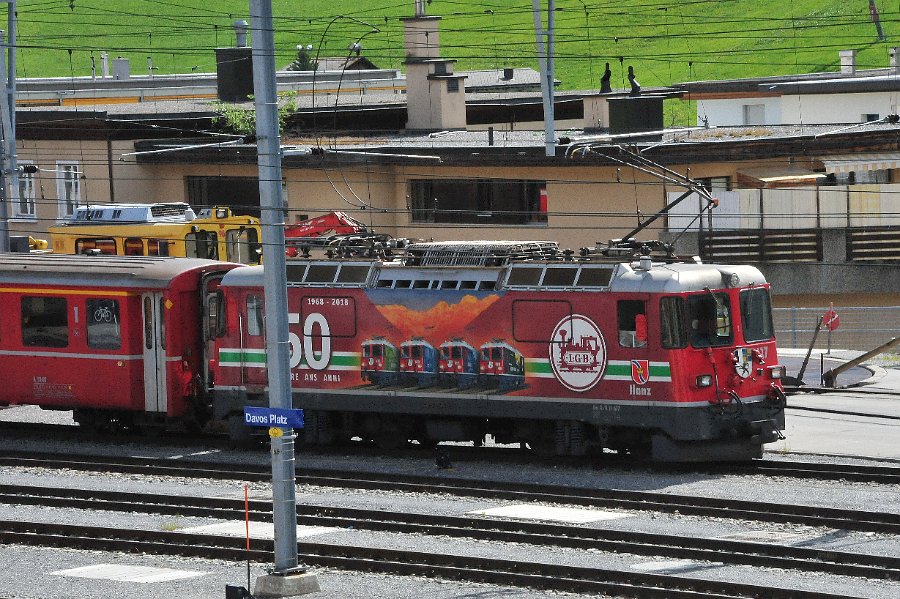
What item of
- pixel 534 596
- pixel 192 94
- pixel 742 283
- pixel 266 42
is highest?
pixel 192 94

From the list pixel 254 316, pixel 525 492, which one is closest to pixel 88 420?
pixel 254 316

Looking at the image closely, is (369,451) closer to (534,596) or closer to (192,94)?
(534,596)

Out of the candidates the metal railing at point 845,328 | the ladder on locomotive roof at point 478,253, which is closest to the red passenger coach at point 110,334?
the ladder on locomotive roof at point 478,253

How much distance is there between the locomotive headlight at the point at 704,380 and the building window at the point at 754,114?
36882 mm

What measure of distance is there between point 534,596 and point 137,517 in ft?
24.8

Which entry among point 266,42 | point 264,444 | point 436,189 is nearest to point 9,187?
point 436,189

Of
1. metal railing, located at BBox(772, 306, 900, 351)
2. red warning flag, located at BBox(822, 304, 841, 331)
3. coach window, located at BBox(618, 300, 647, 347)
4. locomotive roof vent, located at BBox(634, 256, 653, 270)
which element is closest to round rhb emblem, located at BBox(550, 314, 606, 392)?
coach window, located at BBox(618, 300, 647, 347)

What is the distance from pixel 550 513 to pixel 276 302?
607 cm

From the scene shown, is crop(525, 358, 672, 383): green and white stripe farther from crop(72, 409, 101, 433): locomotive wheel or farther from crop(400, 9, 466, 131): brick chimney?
crop(400, 9, 466, 131): brick chimney

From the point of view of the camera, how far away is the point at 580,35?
397ft

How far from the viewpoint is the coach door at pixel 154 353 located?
1100 inches

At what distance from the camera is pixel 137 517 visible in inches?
867

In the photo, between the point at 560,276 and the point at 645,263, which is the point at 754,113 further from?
the point at 645,263

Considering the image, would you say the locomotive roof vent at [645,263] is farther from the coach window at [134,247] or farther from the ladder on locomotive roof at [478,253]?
the coach window at [134,247]
